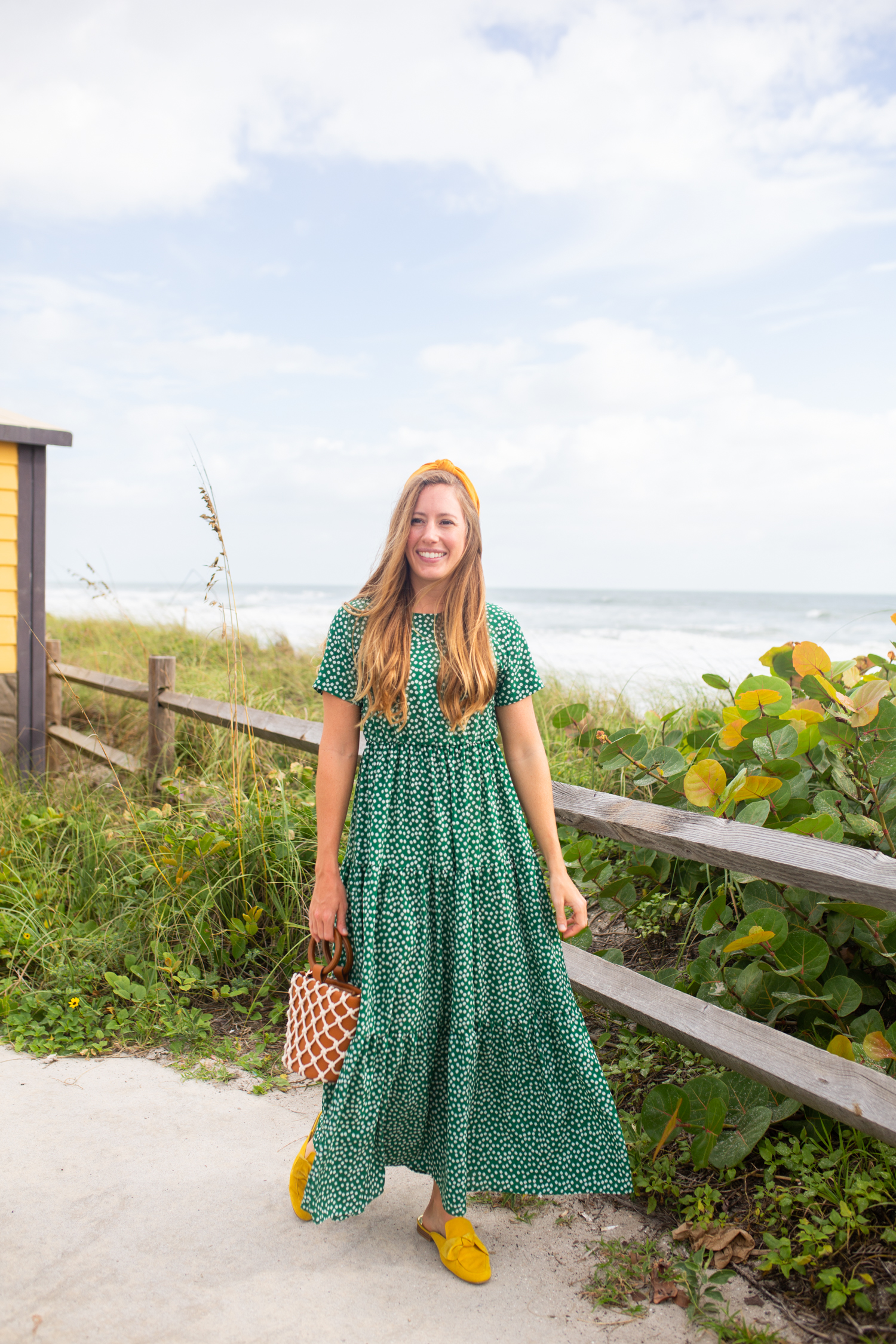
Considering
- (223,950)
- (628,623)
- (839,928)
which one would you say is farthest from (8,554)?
(628,623)

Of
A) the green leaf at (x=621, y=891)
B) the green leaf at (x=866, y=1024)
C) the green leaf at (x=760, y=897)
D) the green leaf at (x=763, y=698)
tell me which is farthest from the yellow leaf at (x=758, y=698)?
the green leaf at (x=866, y=1024)

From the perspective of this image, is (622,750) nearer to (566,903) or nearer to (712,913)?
(712,913)

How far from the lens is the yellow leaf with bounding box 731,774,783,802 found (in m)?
2.28

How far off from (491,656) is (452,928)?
2.11 feet

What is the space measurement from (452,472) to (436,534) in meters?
0.19

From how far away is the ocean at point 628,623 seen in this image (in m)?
8.56

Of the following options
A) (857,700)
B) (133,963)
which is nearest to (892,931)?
(857,700)

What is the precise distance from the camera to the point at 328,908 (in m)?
1.97

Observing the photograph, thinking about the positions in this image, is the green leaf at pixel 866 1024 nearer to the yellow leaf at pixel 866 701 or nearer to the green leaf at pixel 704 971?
the green leaf at pixel 704 971

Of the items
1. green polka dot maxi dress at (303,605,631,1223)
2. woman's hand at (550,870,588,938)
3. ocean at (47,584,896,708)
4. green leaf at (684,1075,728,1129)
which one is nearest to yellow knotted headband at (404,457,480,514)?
green polka dot maxi dress at (303,605,631,1223)

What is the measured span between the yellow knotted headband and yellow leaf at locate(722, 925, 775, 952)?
4.20 feet

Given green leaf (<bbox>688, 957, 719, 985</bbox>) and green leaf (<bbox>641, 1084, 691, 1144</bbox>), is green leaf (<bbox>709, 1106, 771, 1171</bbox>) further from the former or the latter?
green leaf (<bbox>688, 957, 719, 985</bbox>)

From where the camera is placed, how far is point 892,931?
2.20 metres

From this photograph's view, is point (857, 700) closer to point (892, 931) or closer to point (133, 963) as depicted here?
point (892, 931)
